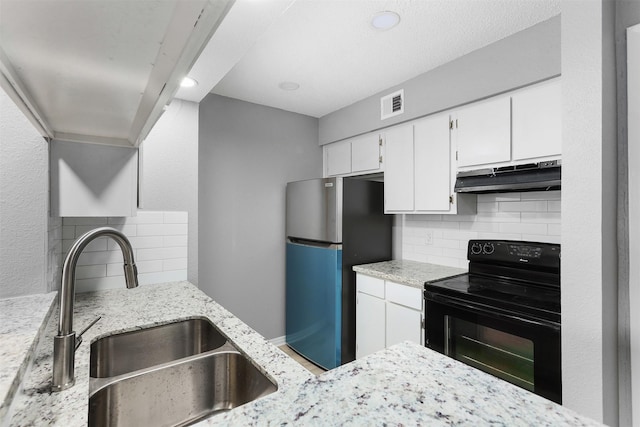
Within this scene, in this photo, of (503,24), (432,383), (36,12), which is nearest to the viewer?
(36,12)

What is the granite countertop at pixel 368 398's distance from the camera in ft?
1.81

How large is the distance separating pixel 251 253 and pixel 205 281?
1.62 ft

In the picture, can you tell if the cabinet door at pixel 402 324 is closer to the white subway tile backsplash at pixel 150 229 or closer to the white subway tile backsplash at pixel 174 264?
the white subway tile backsplash at pixel 174 264

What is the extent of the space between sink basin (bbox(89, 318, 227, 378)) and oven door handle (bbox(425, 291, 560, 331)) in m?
1.32

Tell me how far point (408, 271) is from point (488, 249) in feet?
1.92

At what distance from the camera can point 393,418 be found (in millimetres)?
552

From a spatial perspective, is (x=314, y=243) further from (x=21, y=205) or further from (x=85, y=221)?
(x=21, y=205)

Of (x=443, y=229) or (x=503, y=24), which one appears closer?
(x=503, y=24)

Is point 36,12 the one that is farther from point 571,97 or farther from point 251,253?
point 251,253

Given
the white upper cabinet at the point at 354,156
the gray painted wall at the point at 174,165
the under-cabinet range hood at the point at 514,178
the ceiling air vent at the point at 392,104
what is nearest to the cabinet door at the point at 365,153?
the white upper cabinet at the point at 354,156

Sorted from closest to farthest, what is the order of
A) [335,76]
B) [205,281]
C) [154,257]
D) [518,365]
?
[518,365] < [154,257] < [335,76] < [205,281]

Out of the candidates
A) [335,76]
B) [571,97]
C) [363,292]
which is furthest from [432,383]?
[335,76]

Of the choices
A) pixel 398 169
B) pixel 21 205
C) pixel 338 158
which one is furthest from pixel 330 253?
pixel 21 205

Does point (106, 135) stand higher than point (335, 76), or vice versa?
point (335, 76)
